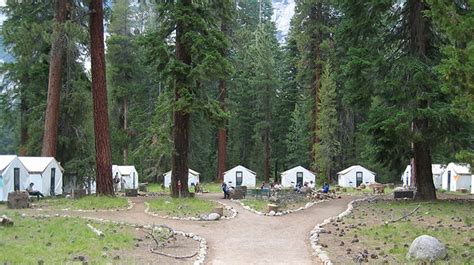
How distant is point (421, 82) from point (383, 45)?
304cm

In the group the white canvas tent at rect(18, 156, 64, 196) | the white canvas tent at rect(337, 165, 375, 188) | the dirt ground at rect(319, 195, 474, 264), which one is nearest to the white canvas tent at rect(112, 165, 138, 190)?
the white canvas tent at rect(18, 156, 64, 196)

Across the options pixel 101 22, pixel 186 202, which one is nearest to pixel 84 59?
pixel 101 22

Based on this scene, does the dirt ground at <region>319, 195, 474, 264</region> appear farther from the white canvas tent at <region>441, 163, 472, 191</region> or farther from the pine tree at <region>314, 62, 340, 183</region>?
the pine tree at <region>314, 62, 340, 183</region>

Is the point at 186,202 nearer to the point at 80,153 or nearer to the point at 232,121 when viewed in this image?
the point at 80,153

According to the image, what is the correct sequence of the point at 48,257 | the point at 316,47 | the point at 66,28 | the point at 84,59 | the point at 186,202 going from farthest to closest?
the point at 316,47 → the point at 84,59 → the point at 66,28 → the point at 186,202 → the point at 48,257

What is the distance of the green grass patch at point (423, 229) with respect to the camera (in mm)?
10109

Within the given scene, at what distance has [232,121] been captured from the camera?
59562 millimetres

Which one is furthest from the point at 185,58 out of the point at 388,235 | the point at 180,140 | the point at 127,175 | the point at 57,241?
the point at 127,175

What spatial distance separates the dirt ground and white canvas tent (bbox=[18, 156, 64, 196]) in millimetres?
16401

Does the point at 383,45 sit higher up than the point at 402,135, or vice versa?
the point at 383,45

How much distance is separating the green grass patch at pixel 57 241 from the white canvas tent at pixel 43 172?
1314 cm

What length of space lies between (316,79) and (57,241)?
3906 centimetres

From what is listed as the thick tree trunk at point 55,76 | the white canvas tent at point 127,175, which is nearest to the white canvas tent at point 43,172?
the thick tree trunk at point 55,76

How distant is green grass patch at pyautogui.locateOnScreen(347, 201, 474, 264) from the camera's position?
10109mm
